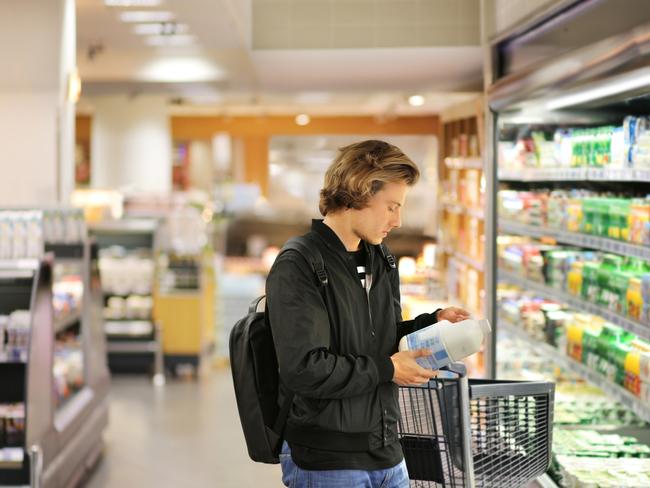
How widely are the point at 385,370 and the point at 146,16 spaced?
5035 mm

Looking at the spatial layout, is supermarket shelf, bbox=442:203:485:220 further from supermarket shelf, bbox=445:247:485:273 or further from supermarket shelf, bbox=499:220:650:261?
supermarket shelf, bbox=499:220:650:261

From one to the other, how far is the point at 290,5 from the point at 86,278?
2.64m

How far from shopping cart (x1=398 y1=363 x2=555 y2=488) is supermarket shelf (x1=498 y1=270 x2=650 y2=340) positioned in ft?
3.54

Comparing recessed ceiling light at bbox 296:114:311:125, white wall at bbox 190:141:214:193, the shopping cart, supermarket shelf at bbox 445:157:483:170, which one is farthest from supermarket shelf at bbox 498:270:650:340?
white wall at bbox 190:141:214:193

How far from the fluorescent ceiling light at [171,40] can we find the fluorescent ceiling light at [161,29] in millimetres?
224

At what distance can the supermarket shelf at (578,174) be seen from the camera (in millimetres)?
4438

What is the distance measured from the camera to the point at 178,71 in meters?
9.80

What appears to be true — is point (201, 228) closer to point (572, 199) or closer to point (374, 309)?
point (572, 199)

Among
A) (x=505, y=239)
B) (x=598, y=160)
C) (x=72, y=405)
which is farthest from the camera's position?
(x=505, y=239)

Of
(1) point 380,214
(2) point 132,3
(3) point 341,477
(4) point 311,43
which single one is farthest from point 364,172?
(4) point 311,43

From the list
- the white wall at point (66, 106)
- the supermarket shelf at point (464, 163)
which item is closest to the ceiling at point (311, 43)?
the white wall at point (66, 106)

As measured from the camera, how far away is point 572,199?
5.60 metres

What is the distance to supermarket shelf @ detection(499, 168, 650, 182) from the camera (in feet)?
14.6

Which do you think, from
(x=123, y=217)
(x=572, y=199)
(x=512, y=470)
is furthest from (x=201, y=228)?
(x=512, y=470)
